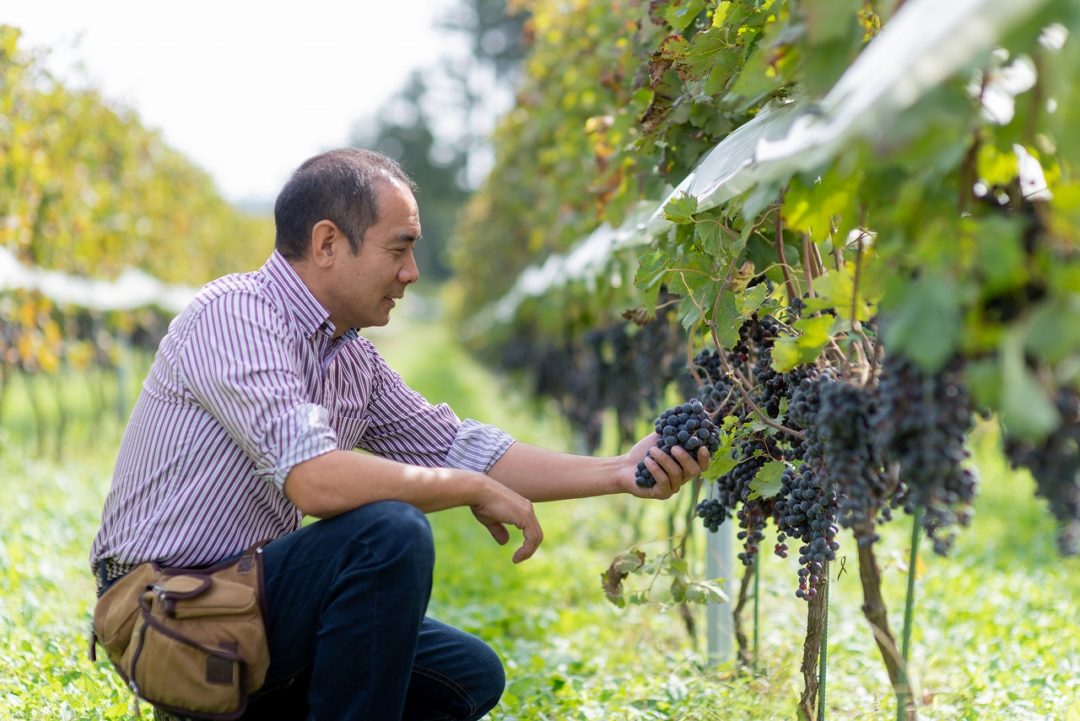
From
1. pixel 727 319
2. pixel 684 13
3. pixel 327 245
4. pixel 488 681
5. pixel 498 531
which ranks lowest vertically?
pixel 488 681

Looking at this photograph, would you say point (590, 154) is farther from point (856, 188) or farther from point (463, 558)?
point (856, 188)

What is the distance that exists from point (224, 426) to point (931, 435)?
1.48 m

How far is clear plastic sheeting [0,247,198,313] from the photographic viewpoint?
6918 mm

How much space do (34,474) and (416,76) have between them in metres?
56.2

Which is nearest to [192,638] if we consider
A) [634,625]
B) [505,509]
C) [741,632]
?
[505,509]

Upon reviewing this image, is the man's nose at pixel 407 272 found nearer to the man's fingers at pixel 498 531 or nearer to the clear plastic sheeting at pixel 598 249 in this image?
the man's fingers at pixel 498 531

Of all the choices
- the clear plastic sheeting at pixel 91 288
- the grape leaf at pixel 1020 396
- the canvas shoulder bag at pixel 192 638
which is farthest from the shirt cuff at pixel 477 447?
the clear plastic sheeting at pixel 91 288

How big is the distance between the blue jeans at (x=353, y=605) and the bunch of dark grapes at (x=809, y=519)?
2.52 ft

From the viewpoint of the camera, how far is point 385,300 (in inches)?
108

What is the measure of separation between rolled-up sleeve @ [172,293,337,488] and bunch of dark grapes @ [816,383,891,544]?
991 mm

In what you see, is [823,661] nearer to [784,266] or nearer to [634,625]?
[784,266]

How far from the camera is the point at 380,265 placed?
2678mm

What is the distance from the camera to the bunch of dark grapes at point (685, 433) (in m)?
2.58

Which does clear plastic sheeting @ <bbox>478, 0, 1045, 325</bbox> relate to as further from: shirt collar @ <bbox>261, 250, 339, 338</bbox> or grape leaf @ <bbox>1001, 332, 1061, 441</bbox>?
shirt collar @ <bbox>261, 250, 339, 338</bbox>
